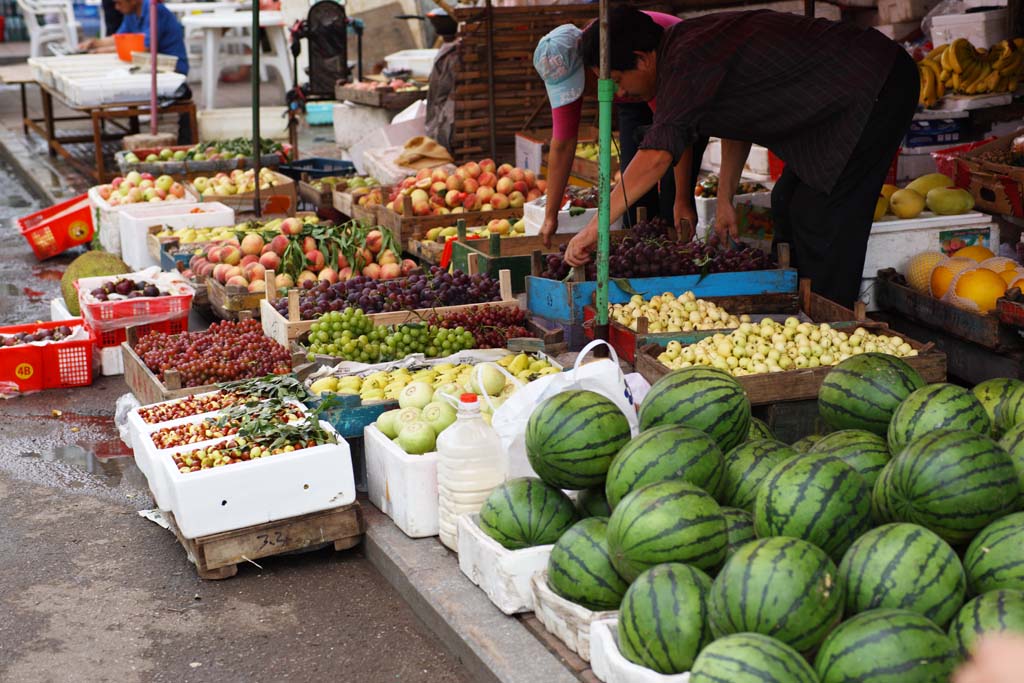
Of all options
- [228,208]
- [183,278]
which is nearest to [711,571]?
[183,278]

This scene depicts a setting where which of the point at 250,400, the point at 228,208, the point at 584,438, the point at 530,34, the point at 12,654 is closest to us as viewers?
the point at 584,438

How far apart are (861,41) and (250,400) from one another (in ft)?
10.2

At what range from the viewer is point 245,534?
451 cm

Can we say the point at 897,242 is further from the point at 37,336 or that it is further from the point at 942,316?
the point at 37,336

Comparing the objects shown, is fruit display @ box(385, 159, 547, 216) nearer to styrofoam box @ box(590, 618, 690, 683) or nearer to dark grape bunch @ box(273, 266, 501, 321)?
dark grape bunch @ box(273, 266, 501, 321)

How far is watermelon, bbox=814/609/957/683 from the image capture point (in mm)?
2631

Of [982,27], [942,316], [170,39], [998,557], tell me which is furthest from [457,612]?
[170,39]

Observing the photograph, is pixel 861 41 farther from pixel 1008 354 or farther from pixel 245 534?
pixel 245 534

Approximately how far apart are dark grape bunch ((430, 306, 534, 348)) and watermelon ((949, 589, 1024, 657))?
125 inches

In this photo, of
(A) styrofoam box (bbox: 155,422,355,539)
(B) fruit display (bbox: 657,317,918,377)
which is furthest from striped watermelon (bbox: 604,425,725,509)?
(A) styrofoam box (bbox: 155,422,355,539)

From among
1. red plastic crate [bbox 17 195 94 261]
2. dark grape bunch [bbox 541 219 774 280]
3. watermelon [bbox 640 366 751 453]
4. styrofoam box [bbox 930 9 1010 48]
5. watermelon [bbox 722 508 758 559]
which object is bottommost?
red plastic crate [bbox 17 195 94 261]

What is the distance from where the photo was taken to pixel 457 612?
3941mm

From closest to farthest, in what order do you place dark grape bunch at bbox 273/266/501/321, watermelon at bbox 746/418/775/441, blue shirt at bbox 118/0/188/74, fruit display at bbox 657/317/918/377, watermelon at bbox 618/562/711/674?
watermelon at bbox 618/562/711/674 → watermelon at bbox 746/418/775/441 → fruit display at bbox 657/317/918/377 → dark grape bunch at bbox 273/266/501/321 → blue shirt at bbox 118/0/188/74

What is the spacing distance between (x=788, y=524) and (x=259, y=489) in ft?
6.77
